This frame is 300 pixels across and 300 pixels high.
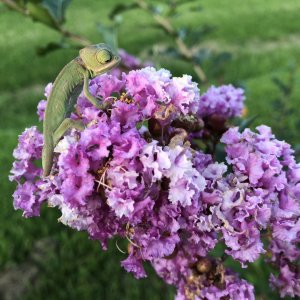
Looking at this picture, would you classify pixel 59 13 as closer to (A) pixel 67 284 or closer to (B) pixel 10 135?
(A) pixel 67 284

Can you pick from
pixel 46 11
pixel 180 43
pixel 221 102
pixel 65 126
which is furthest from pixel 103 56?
pixel 180 43

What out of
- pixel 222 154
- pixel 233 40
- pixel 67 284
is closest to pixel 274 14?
pixel 233 40

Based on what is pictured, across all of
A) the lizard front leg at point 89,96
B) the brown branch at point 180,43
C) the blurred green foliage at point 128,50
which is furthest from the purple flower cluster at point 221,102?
the brown branch at point 180,43

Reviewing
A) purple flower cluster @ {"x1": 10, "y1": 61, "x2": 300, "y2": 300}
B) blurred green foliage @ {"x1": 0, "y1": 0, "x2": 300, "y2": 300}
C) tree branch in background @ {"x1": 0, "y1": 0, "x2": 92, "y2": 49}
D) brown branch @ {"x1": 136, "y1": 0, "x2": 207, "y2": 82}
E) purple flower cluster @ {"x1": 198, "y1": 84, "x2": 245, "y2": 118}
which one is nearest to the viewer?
purple flower cluster @ {"x1": 10, "y1": 61, "x2": 300, "y2": 300}

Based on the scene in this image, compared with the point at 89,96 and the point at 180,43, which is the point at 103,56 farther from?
the point at 180,43

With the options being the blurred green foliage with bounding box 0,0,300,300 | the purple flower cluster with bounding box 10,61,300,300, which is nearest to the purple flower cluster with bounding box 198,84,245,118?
the purple flower cluster with bounding box 10,61,300,300

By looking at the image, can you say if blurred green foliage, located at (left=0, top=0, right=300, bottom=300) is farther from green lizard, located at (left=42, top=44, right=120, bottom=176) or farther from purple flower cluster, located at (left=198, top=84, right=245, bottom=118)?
green lizard, located at (left=42, top=44, right=120, bottom=176)
